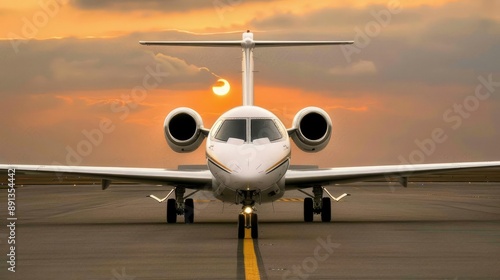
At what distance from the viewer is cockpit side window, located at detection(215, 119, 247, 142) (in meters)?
22.0

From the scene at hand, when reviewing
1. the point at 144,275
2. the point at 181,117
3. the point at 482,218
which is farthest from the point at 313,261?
the point at 482,218

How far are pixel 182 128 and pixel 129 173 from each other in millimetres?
1770

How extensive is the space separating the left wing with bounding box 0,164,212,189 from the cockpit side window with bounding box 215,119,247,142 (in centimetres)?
220

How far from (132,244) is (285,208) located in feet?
56.1

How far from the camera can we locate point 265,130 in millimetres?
22172

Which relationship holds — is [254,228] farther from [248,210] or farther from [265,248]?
[265,248]

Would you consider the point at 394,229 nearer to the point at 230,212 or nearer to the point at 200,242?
the point at 200,242

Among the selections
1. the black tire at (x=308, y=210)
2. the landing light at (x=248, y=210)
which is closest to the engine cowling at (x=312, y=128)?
the black tire at (x=308, y=210)

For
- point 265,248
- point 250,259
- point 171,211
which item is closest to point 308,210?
point 171,211

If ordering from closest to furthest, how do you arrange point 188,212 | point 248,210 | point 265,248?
point 265,248 < point 248,210 < point 188,212

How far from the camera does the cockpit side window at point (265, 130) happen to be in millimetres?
21984

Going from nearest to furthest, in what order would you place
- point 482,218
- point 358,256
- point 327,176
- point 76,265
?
point 76,265, point 358,256, point 327,176, point 482,218

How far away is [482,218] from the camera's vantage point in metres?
27.7
